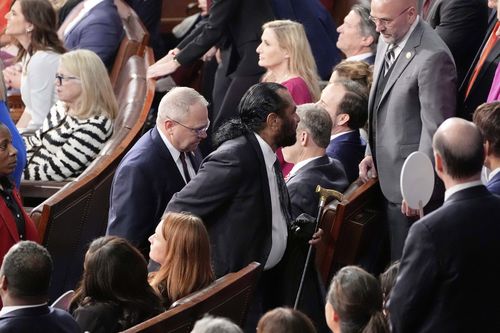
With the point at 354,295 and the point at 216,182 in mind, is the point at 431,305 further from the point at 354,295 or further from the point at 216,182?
the point at 216,182

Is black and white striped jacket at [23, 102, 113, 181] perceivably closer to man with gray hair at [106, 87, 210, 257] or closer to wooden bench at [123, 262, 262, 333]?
man with gray hair at [106, 87, 210, 257]

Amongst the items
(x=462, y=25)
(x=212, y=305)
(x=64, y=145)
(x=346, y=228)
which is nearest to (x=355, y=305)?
(x=212, y=305)

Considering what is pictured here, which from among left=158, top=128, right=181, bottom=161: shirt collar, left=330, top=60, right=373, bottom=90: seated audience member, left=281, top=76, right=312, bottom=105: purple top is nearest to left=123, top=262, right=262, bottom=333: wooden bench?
left=158, top=128, right=181, bottom=161: shirt collar

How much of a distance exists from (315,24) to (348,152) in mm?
1901

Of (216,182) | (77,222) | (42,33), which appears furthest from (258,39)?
(216,182)

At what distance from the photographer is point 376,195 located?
6.21 metres

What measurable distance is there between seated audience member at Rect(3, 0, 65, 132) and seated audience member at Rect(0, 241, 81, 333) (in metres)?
3.18

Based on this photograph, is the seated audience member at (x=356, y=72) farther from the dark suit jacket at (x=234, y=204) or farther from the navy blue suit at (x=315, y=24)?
the dark suit jacket at (x=234, y=204)

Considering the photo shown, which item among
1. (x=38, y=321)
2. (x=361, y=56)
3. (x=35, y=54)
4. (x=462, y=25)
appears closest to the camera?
(x=38, y=321)

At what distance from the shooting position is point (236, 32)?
809 centimetres

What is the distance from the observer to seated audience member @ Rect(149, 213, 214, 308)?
504 cm

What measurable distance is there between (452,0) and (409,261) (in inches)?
109

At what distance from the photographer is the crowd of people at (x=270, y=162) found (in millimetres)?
4355

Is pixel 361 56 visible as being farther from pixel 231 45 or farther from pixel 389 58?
pixel 389 58
